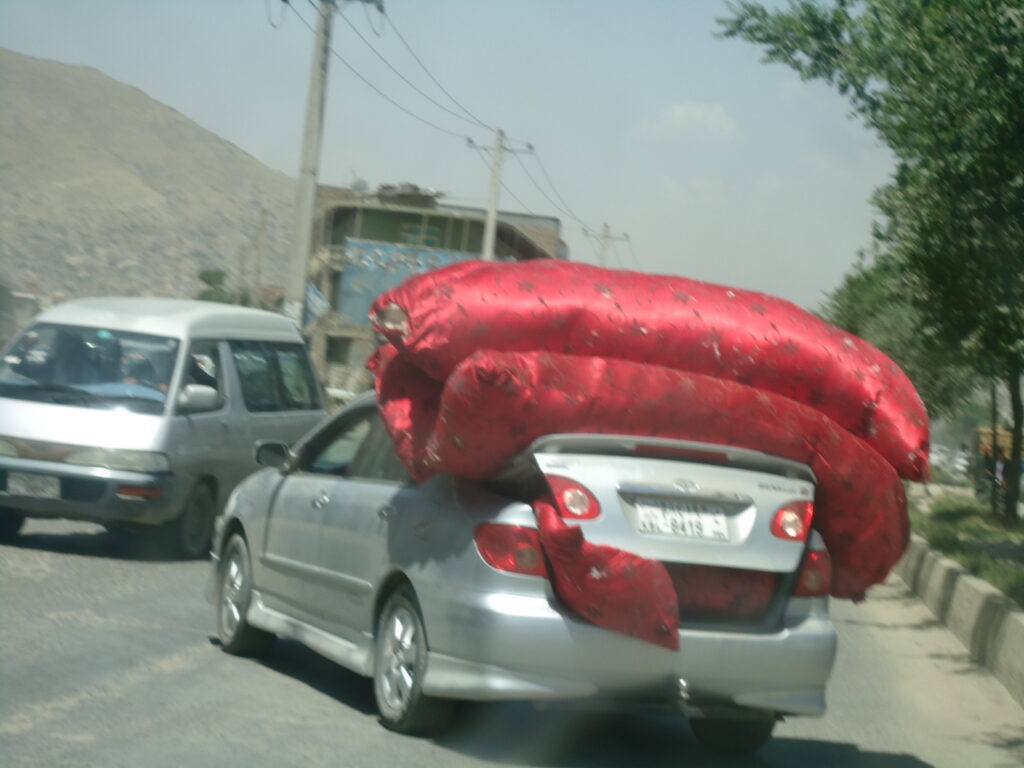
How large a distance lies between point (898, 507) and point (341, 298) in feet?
207

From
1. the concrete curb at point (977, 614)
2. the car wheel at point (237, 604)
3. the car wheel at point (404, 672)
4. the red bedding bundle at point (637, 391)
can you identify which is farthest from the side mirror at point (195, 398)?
the car wheel at point (404, 672)

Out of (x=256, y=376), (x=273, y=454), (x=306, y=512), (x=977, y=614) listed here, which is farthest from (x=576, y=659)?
(x=256, y=376)

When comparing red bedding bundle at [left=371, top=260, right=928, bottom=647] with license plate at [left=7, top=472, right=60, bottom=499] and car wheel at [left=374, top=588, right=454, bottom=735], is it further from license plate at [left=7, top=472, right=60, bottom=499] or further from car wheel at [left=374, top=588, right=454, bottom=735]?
license plate at [left=7, top=472, right=60, bottom=499]

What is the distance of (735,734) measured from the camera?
6695mm

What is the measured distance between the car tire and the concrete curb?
16.7 ft

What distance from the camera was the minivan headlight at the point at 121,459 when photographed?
1116cm

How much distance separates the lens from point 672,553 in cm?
582

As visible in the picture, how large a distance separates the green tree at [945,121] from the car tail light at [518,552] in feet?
19.9

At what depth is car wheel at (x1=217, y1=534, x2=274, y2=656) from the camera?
26.3 feet

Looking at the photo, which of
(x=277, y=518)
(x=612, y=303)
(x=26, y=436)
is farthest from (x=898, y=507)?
(x=26, y=436)

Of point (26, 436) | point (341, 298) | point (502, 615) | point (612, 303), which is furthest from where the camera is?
point (341, 298)

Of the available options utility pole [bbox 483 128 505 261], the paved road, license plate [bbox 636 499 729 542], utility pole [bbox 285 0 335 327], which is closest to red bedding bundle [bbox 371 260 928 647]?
license plate [bbox 636 499 729 542]

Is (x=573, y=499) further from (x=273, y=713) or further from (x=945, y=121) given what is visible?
(x=945, y=121)

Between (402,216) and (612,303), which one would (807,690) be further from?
(402,216)
